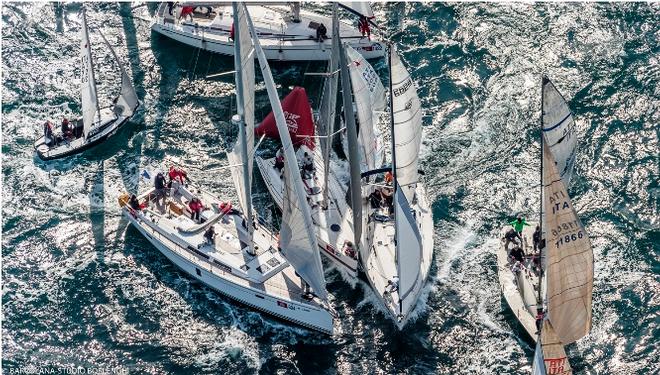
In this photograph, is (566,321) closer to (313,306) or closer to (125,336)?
(313,306)

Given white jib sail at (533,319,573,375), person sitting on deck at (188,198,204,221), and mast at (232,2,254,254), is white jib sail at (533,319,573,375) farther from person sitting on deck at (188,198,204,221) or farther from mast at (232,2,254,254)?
person sitting on deck at (188,198,204,221)

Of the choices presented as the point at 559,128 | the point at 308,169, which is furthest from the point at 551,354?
the point at 308,169

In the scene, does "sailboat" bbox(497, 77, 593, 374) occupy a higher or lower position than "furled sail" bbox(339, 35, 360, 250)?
lower

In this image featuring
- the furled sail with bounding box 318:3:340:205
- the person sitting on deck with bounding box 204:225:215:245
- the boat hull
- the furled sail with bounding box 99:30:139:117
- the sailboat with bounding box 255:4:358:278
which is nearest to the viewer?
the furled sail with bounding box 318:3:340:205

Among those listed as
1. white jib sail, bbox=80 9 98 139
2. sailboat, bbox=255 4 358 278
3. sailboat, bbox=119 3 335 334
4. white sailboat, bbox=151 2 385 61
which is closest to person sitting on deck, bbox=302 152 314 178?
sailboat, bbox=255 4 358 278

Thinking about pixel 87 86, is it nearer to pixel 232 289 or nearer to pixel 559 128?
pixel 232 289

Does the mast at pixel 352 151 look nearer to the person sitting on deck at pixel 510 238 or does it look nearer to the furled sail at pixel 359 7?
the person sitting on deck at pixel 510 238

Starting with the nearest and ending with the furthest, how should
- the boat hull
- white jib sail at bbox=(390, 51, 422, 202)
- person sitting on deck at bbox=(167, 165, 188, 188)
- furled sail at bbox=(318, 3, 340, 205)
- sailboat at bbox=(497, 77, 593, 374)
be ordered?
1. sailboat at bbox=(497, 77, 593, 374)
2. furled sail at bbox=(318, 3, 340, 205)
3. the boat hull
4. white jib sail at bbox=(390, 51, 422, 202)
5. person sitting on deck at bbox=(167, 165, 188, 188)

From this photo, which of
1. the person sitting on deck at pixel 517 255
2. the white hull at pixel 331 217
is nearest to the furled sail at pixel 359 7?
the white hull at pixel 331 217
